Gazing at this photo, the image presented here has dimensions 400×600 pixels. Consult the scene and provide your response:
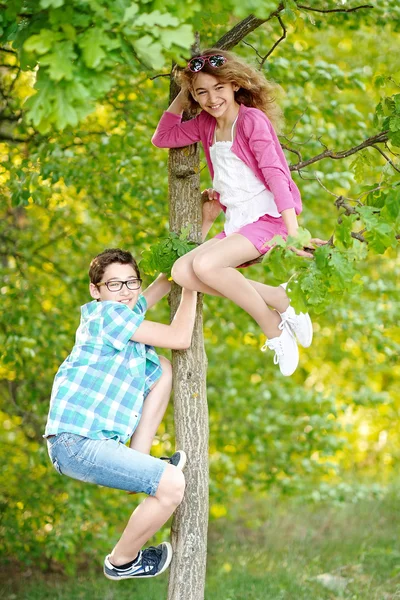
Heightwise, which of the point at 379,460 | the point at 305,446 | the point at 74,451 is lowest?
the point at 379,460

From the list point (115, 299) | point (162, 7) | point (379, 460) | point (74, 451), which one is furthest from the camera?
point (379, 460)

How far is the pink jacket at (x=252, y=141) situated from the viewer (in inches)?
126

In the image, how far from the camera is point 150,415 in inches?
134

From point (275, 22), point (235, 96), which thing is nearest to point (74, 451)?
point (235, 96)

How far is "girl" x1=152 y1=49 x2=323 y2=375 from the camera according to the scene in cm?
324

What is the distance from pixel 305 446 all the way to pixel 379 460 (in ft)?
21.2

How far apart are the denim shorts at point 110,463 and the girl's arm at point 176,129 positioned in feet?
4.60

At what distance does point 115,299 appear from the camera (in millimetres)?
3410

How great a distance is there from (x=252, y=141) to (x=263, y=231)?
0.39 m

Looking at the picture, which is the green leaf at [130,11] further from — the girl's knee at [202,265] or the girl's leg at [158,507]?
the girl's leg at [158,507]

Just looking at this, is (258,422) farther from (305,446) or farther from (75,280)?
(75,280)

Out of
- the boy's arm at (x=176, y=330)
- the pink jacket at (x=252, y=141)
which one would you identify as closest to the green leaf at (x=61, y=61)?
the pink jacket at (x=252, y=141)

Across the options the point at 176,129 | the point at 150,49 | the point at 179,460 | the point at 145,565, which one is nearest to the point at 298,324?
the point at 179,460

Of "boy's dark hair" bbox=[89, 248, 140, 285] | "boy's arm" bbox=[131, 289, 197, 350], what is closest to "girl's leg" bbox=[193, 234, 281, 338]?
"boy's arm" bbox=[131, 289, 197, 350]
